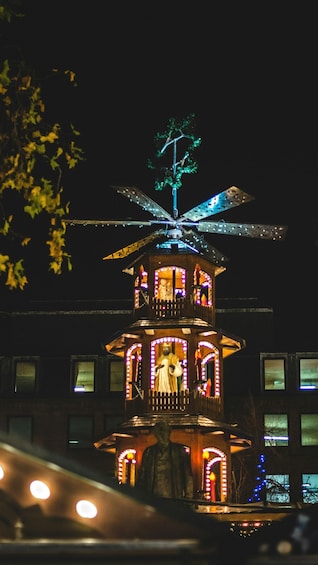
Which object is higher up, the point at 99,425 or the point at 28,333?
the point at 28,333

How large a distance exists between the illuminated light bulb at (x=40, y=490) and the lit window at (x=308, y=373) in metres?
52.0

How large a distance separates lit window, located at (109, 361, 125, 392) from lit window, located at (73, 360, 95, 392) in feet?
3.48

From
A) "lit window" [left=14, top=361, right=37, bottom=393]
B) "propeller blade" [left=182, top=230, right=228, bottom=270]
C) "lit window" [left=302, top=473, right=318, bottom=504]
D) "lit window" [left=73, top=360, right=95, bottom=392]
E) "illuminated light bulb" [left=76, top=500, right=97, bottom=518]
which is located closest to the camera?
"illuminated light bulb" [left=76, top=500, right=97, bottom=518]

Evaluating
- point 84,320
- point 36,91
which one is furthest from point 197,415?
point 84,320

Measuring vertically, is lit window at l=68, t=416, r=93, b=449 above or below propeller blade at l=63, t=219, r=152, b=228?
below

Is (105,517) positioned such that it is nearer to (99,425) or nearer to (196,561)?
(196,561)

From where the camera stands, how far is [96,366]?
202 feet

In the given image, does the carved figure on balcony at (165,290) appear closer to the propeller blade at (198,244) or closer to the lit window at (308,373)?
the propeller blade at (198,244)

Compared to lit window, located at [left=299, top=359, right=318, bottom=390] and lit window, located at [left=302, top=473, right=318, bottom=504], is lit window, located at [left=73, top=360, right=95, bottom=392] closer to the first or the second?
lit window, located at [left=299, top=359, right=318, bottom=390]

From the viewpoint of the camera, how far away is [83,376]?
61.5 meters

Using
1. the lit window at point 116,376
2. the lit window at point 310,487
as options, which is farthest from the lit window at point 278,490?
the lit window at point 116,376

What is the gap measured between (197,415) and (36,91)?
2021 cm

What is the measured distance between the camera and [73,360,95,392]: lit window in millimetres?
61188

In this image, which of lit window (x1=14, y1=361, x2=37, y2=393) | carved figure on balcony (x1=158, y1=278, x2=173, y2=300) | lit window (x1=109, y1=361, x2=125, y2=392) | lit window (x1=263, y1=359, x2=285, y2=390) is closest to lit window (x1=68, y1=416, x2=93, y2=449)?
lit window (x1=109, y1=361, x2=125, y2=392)
